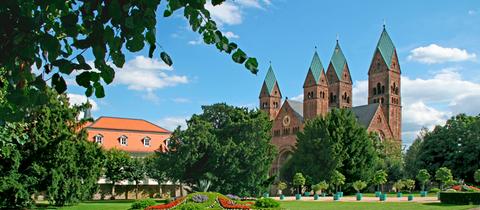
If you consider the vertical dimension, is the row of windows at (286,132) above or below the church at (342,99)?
below

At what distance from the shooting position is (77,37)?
3707 mm

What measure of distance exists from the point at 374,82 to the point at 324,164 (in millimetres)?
50257

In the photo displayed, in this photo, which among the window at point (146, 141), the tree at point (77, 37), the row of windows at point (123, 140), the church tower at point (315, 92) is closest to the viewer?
the tree at point (77, 37)

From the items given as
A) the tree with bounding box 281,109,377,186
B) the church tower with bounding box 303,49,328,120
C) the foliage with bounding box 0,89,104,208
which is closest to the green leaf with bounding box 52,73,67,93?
the foliage with bounding box 0,89,104,208

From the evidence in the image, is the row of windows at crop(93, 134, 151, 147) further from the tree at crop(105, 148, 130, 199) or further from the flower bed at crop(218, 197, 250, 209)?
the flower bed at crop(218, 197, 250, 209)

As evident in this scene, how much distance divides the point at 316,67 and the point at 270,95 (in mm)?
15837

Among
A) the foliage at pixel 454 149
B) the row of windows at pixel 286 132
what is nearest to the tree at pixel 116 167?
the foliage at pixel 454 149

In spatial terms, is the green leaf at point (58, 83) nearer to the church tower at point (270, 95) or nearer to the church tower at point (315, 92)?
the church tower at point (315, 92)

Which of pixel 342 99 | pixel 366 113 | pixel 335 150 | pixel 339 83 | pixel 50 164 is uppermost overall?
pixel 339 83

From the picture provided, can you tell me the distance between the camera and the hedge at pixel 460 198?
1308 inches

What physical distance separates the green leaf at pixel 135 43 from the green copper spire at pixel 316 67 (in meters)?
98.5

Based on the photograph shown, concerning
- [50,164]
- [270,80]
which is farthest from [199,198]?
[270,80]

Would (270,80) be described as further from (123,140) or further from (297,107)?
(123,140)

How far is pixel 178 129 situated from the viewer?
46.9m
